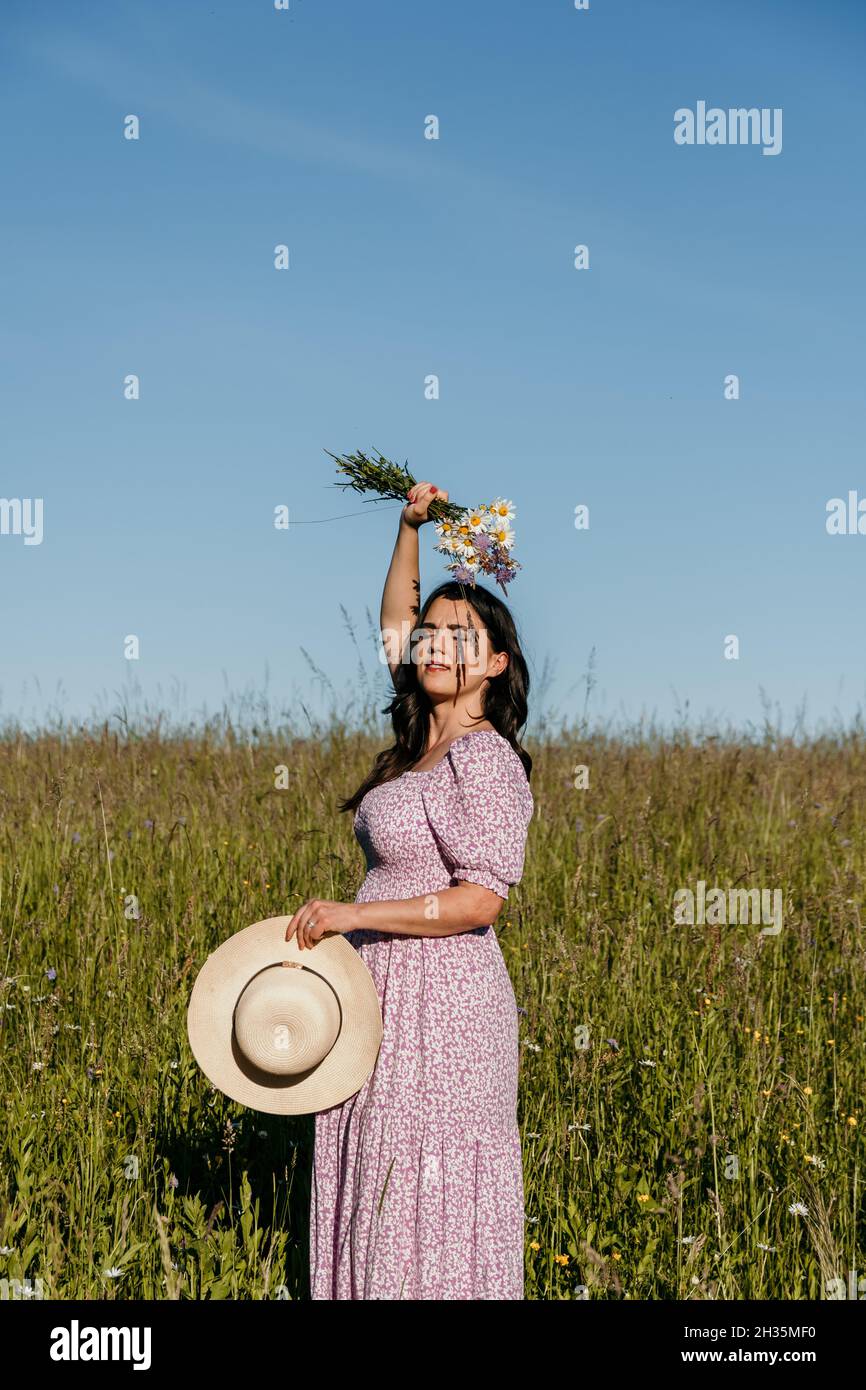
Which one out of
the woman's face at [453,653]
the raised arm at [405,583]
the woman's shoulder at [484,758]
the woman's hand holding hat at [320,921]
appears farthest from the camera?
the raised arm at [405,583]

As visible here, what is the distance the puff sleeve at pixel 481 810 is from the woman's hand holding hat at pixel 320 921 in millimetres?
289

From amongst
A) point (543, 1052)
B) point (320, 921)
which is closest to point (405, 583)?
point (320, 921)

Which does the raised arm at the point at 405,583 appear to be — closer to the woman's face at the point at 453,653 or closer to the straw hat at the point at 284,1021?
the woman's face at the point at 453,653

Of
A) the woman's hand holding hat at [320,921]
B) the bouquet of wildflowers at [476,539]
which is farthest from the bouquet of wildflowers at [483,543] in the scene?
the woman's hand holding hat at [320,921]

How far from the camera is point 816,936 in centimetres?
530

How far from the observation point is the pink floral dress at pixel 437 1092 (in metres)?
2.92

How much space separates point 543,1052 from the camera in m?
4.20

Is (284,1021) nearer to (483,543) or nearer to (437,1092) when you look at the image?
(437,1092)

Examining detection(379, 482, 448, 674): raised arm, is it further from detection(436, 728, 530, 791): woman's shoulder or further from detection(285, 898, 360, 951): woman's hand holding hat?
detection(285, 898, 360, 951): woman's hand holding hat

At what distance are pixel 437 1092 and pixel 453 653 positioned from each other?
3.78 feet

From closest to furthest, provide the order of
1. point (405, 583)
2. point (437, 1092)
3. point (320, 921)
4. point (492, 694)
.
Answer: point (320, 921) → point (437, 1092) → point (492, 694) → point (405, 583)

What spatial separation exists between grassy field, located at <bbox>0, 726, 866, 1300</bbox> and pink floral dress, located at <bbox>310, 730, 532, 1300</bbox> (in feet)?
0.98

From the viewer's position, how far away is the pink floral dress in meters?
2.92
